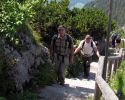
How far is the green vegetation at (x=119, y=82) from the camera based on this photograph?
11091 mm

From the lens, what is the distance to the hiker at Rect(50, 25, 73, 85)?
488 inches

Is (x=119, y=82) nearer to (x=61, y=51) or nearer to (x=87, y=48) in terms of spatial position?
(x=61, y=51)

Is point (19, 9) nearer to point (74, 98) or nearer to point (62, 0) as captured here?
point (74, 98)

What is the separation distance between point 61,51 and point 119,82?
180 centimetres

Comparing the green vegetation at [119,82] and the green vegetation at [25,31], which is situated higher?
the green vegetation at [25,31]

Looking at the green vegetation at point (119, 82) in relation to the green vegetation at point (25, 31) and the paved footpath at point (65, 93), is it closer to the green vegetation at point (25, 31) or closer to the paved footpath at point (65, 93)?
the paved footpath at point (65, 93)

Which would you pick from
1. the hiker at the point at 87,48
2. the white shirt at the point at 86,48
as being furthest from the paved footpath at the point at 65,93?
the white shirt at the point at 86,48

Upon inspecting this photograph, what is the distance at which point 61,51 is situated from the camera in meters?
12.7

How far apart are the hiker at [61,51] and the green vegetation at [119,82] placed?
54.4 inches

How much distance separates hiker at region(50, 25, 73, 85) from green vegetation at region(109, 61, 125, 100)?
1383 millimetres

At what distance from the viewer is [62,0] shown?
22.8 metres

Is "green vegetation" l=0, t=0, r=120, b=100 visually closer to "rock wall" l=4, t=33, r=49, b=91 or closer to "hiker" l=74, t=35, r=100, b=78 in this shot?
"rock wall" l=4, t=33, r=49, b=91

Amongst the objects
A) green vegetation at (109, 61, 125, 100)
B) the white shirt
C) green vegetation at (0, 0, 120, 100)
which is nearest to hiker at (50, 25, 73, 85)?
green vegetation at (0, 0, 120, 100)

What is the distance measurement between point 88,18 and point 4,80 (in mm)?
25419
